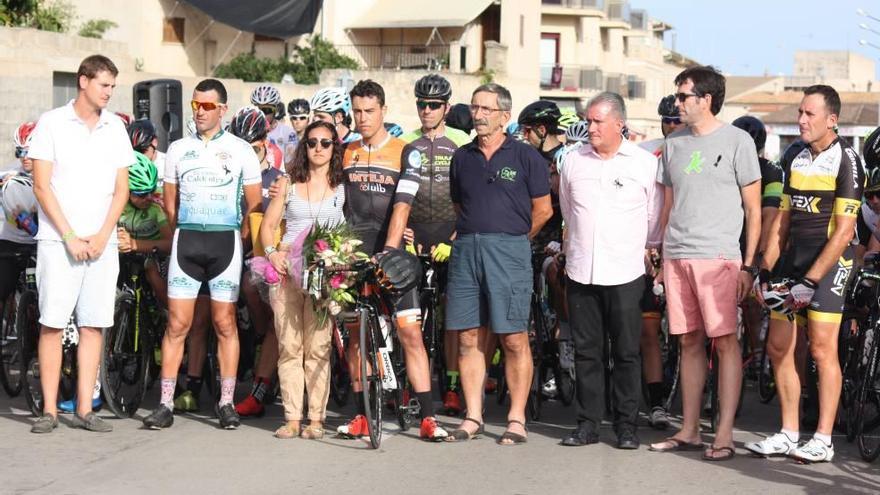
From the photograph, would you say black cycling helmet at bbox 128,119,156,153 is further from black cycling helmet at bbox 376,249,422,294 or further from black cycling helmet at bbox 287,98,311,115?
black cycling helmet at bbox 287,98,311,115

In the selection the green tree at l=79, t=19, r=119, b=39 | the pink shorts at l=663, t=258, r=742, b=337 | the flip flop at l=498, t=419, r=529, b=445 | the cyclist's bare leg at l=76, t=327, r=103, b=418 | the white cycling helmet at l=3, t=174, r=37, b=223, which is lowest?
the flip flop at l=498, t=419, r=529, b=445

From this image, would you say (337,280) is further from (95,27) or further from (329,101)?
(95,27)

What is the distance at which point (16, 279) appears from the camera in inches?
474

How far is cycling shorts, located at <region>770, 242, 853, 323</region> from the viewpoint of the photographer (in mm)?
9688

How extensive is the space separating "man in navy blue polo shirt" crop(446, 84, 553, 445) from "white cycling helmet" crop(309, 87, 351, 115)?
176 cm

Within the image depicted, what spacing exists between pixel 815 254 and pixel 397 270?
2736 millimetres

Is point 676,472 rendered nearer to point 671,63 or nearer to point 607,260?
point 607,260

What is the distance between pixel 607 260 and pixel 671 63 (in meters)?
95.1

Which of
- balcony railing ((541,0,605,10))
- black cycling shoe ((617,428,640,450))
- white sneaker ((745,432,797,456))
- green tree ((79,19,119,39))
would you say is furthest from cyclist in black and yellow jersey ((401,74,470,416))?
balcony railing ((541,0,605,10))

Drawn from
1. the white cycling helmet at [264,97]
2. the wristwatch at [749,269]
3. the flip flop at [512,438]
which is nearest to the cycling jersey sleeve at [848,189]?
the wristwatch at [749,269]

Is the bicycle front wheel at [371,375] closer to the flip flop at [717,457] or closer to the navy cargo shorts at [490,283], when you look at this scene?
the navy cargo shorts at [490,283]

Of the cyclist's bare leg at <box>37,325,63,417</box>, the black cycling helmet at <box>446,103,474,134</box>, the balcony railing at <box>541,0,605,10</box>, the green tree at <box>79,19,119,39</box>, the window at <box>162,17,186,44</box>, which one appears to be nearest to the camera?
the cyclist's bare leg at <box>37,325,63,417</box>

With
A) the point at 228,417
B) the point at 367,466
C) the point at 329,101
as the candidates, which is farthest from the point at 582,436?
the point at 329,101

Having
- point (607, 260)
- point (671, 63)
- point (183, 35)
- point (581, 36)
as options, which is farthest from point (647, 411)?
point (671, 63)
